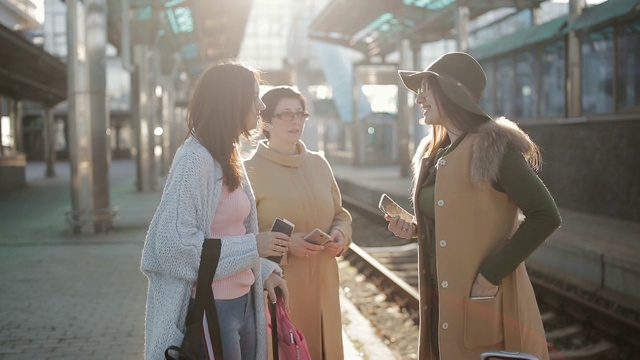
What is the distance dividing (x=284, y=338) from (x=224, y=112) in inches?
35.7

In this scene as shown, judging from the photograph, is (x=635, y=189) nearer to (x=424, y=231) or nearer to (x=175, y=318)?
(x=424, y=231)

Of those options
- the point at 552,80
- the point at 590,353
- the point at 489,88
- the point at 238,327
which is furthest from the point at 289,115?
the point at 489,88

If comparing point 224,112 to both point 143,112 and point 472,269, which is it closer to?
point 472,269

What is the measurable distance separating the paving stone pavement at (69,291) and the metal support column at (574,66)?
753cm

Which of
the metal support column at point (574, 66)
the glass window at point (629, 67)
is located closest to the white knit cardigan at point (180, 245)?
the glass window at point (629, 67)

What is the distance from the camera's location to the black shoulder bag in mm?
2377

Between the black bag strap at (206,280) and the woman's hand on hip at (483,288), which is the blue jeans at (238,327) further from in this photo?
the woman's hand on hip at (483,288)

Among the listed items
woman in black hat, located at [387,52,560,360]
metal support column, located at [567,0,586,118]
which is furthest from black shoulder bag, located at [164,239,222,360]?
metal support column, located at [567,0,586,118]

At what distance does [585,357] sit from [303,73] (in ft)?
135

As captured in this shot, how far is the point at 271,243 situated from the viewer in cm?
266

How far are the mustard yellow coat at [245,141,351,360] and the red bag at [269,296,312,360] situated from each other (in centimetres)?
61

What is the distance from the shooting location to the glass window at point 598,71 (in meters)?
11.8

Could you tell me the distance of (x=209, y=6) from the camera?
62.8ft

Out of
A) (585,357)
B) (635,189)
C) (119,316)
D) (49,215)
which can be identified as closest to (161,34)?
(49,215)
